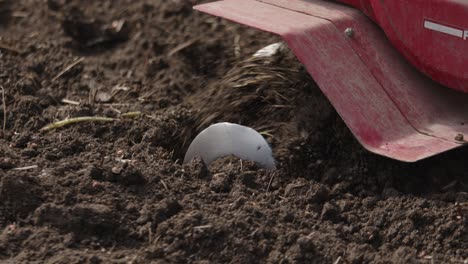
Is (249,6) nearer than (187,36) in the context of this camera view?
Yes

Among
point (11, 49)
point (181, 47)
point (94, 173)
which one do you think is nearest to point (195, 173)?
point (94, 173)

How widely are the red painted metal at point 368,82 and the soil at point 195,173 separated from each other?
0.43ft

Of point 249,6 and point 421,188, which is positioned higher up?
point 249,6

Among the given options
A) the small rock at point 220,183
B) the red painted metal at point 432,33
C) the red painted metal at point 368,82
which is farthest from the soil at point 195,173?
the red painted metal at point 432,33

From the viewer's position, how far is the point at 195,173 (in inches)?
134

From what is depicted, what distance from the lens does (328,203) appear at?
3246mm

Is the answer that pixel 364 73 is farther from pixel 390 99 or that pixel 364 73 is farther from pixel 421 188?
pixel 421 188

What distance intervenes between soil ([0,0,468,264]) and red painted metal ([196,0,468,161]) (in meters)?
0.13

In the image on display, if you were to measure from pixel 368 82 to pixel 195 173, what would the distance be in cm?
66

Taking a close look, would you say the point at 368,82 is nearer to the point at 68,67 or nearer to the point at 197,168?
the point at 197,168

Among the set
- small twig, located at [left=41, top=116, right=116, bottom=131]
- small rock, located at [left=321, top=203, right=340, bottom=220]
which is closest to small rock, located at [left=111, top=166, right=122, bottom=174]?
small twig, located at [left=41, top=116, right=116, bottom=131]

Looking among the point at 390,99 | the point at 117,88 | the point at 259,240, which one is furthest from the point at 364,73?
the point at 117,88

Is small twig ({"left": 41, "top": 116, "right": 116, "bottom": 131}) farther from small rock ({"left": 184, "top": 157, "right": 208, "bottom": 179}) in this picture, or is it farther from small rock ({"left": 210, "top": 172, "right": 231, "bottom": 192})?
small rock ({"left": 210, "top": 172, "right": 231, "bottom": 192})

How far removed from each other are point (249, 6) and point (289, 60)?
27 cm
